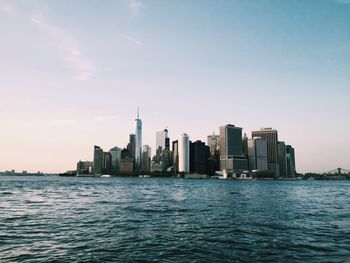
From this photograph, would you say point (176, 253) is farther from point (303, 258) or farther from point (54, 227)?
point (54, 227)

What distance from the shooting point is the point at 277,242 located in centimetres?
2800

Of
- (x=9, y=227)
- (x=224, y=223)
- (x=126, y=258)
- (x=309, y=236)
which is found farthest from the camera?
(x=224, y=223)

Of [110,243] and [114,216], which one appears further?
[114,216]

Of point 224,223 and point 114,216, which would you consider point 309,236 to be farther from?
point 114,216

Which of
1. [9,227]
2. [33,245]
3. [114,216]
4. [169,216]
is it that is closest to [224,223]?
[169,216]

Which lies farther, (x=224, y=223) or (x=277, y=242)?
(x=224, y=223)

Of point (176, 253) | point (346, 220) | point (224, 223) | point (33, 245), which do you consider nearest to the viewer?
point (176, 253)

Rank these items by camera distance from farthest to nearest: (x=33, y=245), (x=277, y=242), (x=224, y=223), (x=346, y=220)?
(x=346, y=220)
(x=224, y=223)
(x=277, y=242)
(x=33, y=245)

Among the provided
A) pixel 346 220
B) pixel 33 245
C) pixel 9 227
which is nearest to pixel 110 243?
pixel 33 245

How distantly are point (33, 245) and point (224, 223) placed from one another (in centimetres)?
2262

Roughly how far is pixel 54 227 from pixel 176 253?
55.8 ft

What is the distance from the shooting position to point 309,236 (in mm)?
30844

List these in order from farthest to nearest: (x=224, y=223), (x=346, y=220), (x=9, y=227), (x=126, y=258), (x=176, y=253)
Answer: (x=346, y=220) → (x=224, y=223) → (x=9, y=227) → (x=176, y=253) → (x=126, y=258)

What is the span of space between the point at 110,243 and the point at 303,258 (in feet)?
51.7
